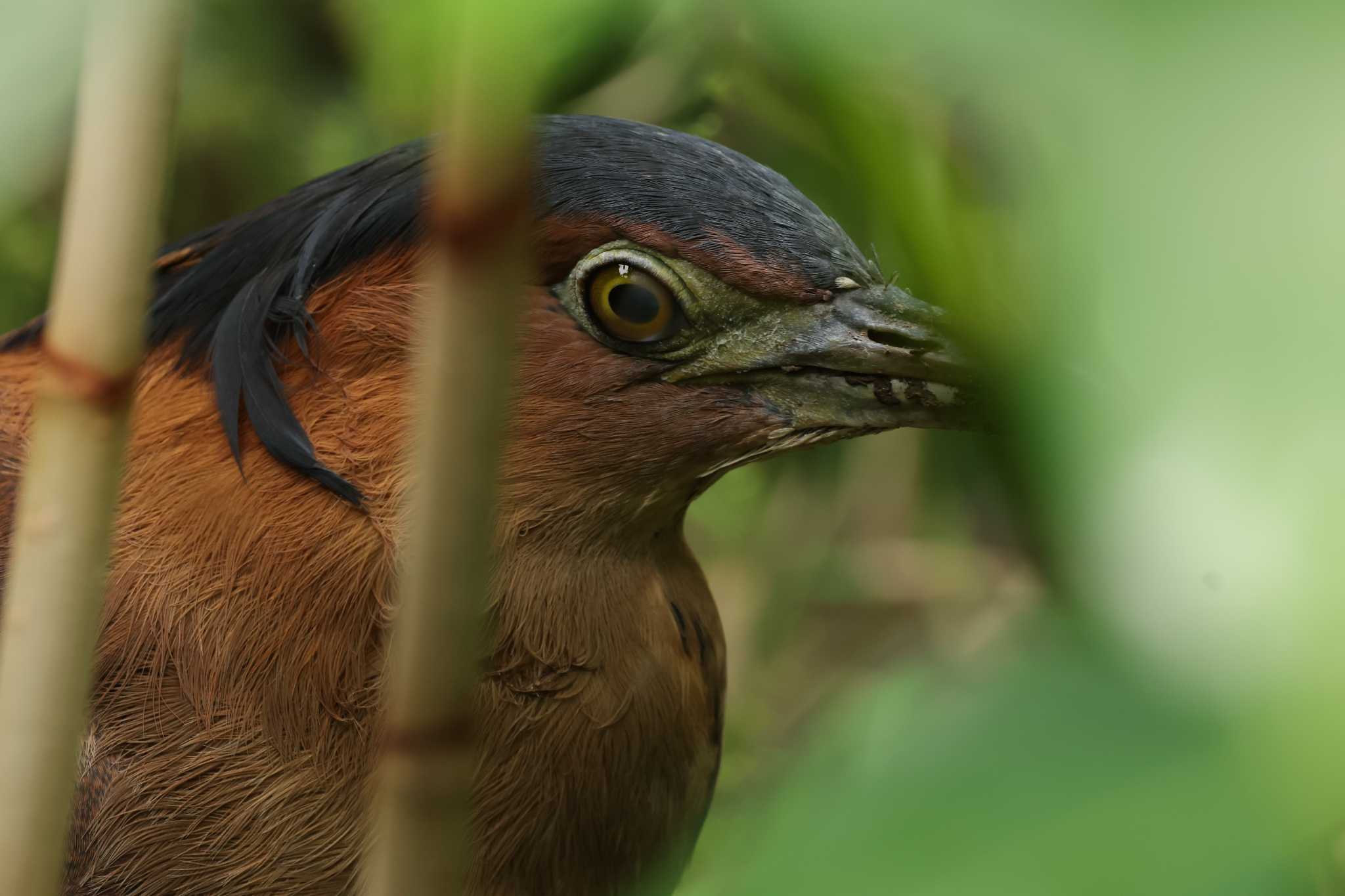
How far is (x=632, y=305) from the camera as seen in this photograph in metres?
1.96

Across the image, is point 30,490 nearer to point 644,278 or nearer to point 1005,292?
point 1005,292

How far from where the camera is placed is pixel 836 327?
199 centimetres

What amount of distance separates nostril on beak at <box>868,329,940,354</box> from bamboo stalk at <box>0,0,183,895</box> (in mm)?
1341

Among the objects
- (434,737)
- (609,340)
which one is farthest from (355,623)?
(434,737)

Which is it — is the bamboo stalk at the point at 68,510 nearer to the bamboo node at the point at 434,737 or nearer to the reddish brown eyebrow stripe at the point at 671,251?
the bamboo node at the point at 434,737

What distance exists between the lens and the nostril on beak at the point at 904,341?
1.96 m

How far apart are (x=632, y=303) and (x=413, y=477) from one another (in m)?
0.42

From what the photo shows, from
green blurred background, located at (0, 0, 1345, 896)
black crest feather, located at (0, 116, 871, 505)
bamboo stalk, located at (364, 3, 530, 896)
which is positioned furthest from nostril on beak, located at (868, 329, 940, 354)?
bamboo stalk, located at (364, 3, 530, 896)

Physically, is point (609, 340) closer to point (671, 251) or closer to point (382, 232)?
point (671, 251)

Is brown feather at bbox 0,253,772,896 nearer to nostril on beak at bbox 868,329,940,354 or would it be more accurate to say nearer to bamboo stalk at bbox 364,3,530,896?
nostril on beak at bbox 868,329,940,354

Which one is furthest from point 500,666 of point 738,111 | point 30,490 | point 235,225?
point 738,111

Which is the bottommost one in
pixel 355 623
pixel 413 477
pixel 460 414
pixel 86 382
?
pixel 460 414

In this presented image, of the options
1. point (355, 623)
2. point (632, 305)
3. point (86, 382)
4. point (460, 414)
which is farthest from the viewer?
point (632, 305)

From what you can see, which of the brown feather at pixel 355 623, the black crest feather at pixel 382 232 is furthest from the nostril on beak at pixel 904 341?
the brown feather at pixel 355 623
